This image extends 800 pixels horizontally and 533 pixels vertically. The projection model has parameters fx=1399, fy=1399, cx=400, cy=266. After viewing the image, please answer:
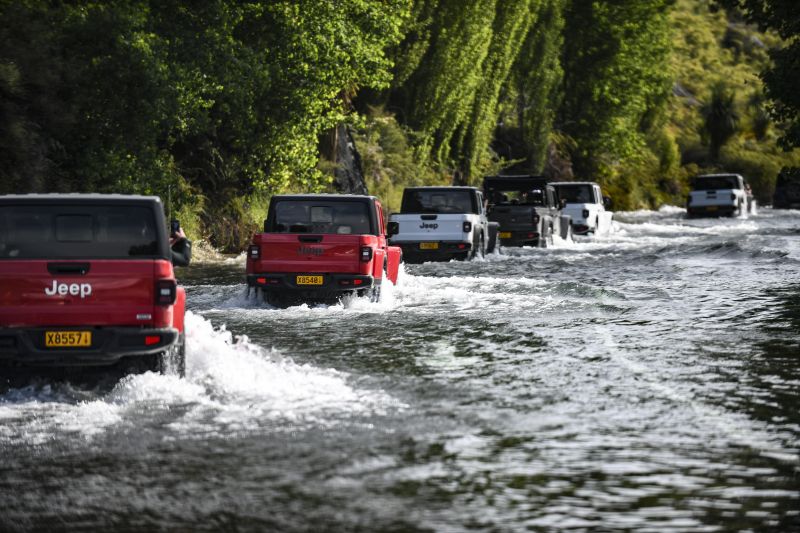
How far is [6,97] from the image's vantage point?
2756 centimetres

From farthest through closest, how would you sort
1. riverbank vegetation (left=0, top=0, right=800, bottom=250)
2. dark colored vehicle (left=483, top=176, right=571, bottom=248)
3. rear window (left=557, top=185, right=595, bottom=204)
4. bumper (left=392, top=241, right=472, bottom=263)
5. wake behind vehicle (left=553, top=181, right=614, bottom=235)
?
1. rear window (left=557, top=185, right=595, bottom=204)
2. wake behind vehicle (left=553, top=181, right=614, bottom=235)
3. dark colored vehicle (left=483, top=176, right=571, bottom=248)
4. bumper (left=392, top=241, right=472, bottom=263)
5. riverbank vegetation (left=0, top=0, right=800, bottom=250)

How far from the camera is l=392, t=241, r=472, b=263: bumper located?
29984 mm

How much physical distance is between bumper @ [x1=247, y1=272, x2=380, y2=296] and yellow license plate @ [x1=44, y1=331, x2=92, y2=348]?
8166 millimetres

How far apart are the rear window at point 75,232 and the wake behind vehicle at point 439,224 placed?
17.7 metres

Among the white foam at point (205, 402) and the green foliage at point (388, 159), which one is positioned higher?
the green foliage at point (388, 159)

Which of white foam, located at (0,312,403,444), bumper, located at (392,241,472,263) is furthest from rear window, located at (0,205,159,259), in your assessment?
bumper, located at (392,241,472,263)

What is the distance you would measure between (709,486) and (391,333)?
8568mm

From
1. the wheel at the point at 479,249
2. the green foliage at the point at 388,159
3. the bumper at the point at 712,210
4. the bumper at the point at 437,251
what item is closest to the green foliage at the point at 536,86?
the bumper at the point at 712,210

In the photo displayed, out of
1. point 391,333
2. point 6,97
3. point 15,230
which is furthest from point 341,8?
point 15,230

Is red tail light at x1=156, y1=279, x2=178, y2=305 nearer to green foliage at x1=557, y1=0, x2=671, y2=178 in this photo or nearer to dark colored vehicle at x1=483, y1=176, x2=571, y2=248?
dark colored vehicle at x1=483, y1=176, x2=571, y2=248

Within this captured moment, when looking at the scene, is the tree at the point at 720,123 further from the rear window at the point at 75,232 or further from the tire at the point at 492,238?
the rear window at the point at 75,232

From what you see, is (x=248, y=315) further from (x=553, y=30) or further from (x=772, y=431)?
(x=553, y=30)

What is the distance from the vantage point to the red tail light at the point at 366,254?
19.7 m

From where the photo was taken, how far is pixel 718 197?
59.4 metres
